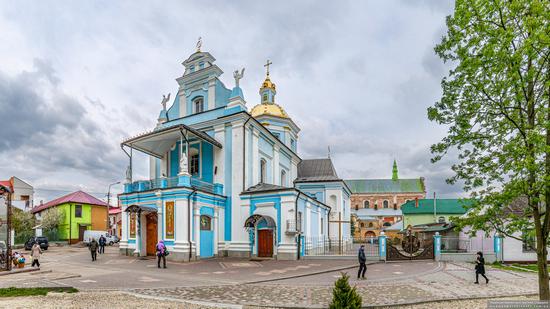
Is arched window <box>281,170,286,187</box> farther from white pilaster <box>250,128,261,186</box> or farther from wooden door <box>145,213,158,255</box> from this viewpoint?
wooden door <box>145,213,158,255</box>

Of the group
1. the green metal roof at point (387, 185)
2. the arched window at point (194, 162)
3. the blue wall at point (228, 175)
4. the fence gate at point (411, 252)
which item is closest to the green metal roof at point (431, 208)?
the green metal roof at point (387, 185)

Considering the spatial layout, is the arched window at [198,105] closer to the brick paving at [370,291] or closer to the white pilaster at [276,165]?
the white pilaster at [276,165]

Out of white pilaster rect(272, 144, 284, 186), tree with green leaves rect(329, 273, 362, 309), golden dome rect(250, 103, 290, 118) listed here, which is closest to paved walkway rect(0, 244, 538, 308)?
tree with green leaves rect(329, 273, 362, 309)

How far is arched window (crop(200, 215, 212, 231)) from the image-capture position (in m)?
20.7

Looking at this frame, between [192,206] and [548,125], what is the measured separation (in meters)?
16.7

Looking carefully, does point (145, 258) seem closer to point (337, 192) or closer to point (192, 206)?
point (192, 206)

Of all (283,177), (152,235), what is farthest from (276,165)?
(152,235)

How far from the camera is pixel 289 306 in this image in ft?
28.5

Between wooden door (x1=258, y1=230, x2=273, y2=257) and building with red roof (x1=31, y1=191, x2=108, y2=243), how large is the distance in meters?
29.4

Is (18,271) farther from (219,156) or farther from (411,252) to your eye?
(411,252)

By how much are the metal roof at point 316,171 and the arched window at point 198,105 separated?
1370 centimetres

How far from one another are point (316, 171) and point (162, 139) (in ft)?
59.7

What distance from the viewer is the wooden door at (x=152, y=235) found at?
21.4 meters

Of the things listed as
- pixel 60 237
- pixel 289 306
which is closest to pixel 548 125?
pixel 289 306
